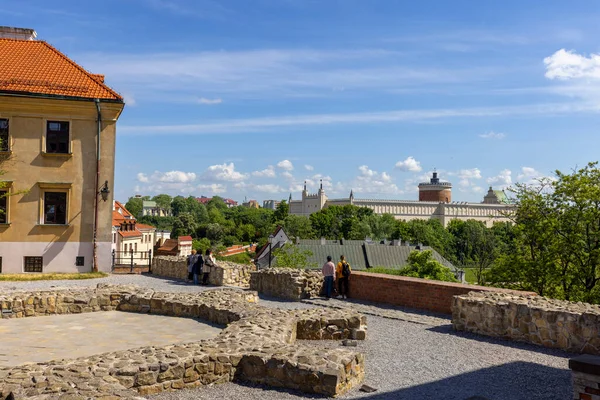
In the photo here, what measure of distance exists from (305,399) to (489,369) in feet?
12.5

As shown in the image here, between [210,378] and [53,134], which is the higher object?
[53,134]

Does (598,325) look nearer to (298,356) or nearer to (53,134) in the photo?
(298,356)

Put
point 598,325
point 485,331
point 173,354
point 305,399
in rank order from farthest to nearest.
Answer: point 485,331 → point 598,325 → point 173,354 → point 305,399

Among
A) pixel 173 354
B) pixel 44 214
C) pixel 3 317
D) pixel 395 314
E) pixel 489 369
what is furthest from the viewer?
pixel 44 214

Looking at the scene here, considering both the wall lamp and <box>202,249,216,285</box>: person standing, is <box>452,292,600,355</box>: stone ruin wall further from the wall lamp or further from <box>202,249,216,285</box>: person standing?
the wall lamp

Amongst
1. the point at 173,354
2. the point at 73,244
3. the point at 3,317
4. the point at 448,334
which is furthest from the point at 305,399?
the point at 73,244

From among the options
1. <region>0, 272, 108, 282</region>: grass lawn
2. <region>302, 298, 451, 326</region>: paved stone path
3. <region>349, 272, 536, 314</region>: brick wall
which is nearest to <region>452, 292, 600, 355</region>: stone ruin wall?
<region>302, 298, 451, 326</region>: paved stone path

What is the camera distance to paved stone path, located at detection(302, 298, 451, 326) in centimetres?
1455

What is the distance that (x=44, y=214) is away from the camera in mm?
24578

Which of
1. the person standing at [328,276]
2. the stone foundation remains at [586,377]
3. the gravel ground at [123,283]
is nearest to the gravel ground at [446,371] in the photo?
the stone foundation remains at [586,377]

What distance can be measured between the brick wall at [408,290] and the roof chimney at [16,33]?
22.7 m

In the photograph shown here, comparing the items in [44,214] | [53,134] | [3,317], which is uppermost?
[53,134]

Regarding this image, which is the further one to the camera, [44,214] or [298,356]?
[44,214]

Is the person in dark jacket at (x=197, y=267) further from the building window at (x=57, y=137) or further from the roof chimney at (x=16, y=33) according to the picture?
the roof chimney at (x=16, y=33)
